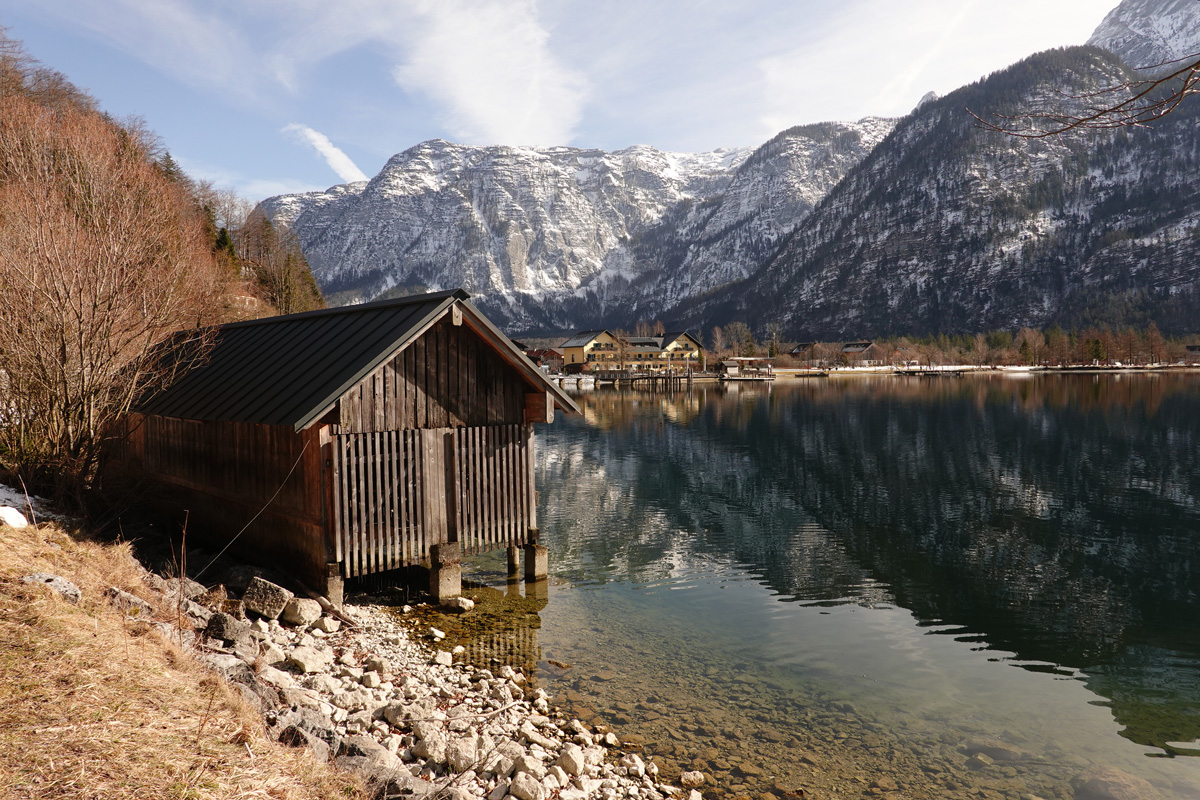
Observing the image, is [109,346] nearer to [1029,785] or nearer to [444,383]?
[444,383]

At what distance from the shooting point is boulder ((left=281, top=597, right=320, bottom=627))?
1249 cm

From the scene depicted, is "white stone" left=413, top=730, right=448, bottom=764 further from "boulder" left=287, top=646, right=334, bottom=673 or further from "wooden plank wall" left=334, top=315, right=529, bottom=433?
"wooden plank wall" left=334, top=315, right=529, bottom=433

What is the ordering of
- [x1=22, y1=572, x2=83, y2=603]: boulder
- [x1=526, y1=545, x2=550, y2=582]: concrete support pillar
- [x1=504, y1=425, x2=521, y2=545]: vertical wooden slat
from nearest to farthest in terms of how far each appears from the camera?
1. [x1=22, y1=572, x2=83, y2=603]: boulder
2. [x1=504, y1=425, x2=521, y2=545]: vertical wooden slat
3. [x1=526, y1=545, x2=550, y2=582]: concrete support pillar

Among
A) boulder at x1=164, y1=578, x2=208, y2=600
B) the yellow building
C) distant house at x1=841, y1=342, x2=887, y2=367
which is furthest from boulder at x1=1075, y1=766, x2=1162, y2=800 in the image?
distant house at x1=841, y1=342, x2=887, y2=367

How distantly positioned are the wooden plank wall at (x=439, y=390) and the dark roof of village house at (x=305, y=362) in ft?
1.27

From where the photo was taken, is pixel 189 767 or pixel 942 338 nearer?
pixel 189 767

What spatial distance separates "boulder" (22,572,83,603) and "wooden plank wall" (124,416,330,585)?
178 inches

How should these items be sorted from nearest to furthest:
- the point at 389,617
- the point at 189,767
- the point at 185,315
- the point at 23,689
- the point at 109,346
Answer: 1. the point at 189,767
2. the point at 23,689
3. the point at 389,617
4. the point at 109,346
5. the point at 185,315

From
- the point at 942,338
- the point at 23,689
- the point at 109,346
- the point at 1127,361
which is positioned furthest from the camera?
the point at 942,338

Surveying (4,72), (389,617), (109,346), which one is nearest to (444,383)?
(389,617)

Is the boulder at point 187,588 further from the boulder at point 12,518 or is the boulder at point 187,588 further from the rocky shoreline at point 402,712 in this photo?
the boulder at point 12,518

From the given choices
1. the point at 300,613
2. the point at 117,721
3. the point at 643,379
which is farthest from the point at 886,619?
the point at 643,379

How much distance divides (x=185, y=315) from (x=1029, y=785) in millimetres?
25537

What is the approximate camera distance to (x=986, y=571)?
21078 mm
